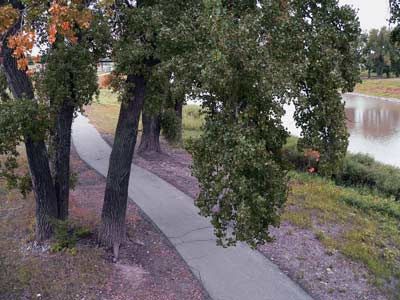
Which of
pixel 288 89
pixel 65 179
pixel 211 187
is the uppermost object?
pixel 288 89

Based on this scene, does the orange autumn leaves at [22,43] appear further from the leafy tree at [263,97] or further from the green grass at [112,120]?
the green grass at [112,120]

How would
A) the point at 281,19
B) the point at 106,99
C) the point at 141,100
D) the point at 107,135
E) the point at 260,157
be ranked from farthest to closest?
the point at 106,99 < the point at 107,135 < the point at 141,100 < the point at 281,19 < the point at 260,157

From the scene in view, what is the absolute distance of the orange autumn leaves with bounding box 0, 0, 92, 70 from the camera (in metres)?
5.31

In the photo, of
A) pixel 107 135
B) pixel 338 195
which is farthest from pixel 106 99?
pixel 338 195

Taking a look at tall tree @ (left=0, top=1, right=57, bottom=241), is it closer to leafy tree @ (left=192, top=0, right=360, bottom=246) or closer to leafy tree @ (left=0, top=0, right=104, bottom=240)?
leafy tree @ (left=0, top=0, right=104, bottom=240)

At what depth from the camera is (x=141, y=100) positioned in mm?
7938

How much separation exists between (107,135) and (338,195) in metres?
11.5

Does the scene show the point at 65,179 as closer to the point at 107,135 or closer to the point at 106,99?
the point at 107,135

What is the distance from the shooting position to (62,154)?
312 inches

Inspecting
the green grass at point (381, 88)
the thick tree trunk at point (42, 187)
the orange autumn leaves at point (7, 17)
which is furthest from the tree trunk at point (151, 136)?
the green grass at point (381, 88)

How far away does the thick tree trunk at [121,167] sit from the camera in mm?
7875

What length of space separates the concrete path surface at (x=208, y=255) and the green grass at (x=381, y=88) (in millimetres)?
43045

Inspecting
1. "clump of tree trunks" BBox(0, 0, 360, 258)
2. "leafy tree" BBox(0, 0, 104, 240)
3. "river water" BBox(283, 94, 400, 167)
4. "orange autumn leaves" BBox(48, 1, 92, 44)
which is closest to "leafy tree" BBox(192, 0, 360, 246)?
"clump of tree trunks" BBox(0, 0, 360, 258)

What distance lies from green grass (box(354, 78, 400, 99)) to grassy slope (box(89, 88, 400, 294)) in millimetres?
39300
